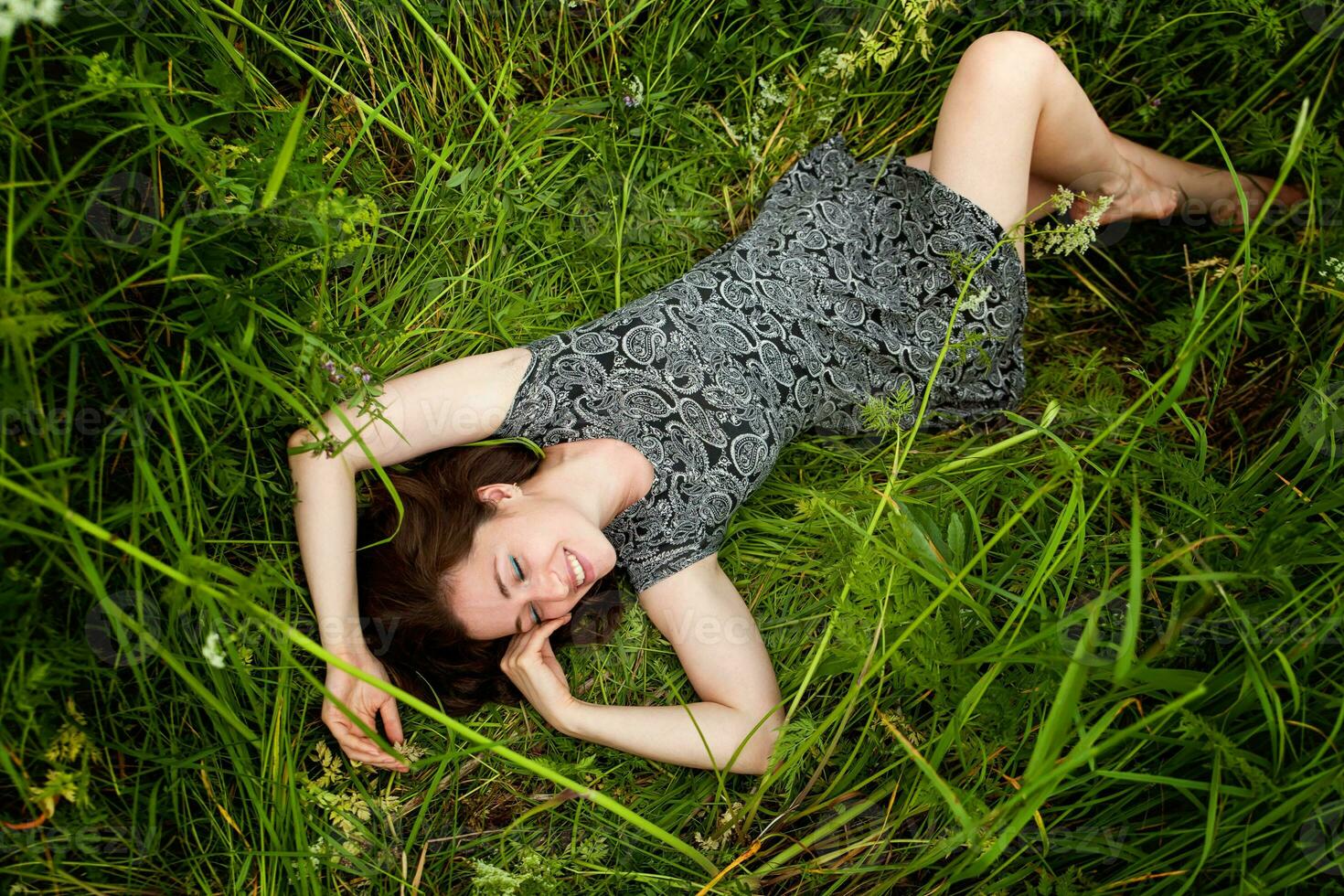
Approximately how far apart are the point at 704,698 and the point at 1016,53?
6.06 feet

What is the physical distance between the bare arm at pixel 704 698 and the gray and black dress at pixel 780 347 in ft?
0.32

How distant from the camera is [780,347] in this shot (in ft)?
7.44

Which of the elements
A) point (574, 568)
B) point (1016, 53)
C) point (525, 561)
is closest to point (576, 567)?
point (574, 568)

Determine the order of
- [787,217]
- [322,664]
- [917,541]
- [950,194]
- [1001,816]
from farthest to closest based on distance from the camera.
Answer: [787,217] → [950,194] → [322,664] → [917,541] → [1001,816]

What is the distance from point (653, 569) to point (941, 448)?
0.99m

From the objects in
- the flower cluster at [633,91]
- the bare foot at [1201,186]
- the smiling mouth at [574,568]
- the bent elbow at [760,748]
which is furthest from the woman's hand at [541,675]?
the bare foot at [1201,186]

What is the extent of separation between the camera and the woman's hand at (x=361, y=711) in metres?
1.95

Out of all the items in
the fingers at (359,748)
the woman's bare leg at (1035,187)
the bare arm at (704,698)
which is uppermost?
the woman's bare leg at (1035,187)

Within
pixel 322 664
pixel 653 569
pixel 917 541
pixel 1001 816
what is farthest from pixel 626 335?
pixel 1001 816

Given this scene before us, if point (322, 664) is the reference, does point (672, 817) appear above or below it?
below

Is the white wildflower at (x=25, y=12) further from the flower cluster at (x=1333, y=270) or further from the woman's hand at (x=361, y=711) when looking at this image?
the flower cluster at (x=1333, y=270)

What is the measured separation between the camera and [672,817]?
2.15 meters

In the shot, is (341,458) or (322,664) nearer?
(341,458)

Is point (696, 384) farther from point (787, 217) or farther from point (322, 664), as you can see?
point (322, 664)
